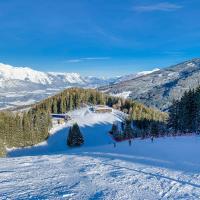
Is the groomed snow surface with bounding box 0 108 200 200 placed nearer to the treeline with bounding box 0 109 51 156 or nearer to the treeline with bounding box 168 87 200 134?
the treeline with bounding box 168 87 200 134

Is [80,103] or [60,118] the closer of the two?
[60,118]

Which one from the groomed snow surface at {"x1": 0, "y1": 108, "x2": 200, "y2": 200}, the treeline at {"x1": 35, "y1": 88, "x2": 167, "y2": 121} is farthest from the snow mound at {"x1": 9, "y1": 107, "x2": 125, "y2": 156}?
the groomed snow surface at {"x1": 0, "y1": 108, "x2": 200, "y2": 200}

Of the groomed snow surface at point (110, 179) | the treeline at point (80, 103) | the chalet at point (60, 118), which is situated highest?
the treeline at point (80, 103)

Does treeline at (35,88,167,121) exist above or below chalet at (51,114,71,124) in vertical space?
above

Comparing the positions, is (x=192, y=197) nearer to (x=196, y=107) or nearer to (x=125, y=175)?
(x=125, y=175)

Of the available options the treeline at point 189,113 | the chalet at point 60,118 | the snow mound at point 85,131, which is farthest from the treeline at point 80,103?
the treeline at point 189,113

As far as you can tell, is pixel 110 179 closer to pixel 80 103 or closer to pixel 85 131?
pixel 85 131

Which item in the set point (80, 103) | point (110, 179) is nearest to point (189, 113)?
point (110, 179)

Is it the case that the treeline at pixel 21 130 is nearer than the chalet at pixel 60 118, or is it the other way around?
the treeline at pixel 21 130

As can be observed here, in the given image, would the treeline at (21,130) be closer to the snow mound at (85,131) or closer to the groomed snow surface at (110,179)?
the snow mound at (85,131)
